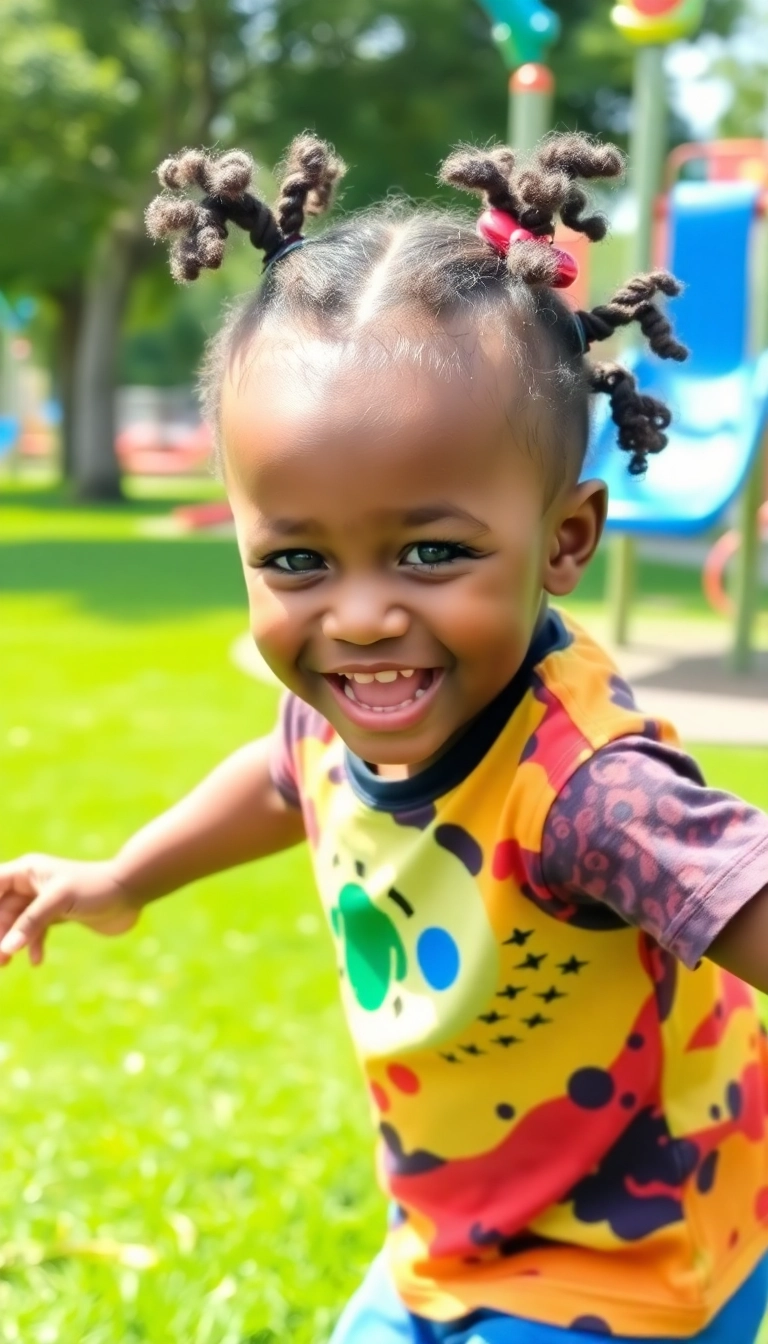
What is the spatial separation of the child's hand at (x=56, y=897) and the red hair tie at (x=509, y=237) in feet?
3.35

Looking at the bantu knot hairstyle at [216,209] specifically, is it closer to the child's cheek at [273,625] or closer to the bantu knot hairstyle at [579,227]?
the bantu knot hairstyle at [579,227]

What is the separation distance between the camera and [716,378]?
7.65m


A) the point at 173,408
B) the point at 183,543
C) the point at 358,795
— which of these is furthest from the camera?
the point at 173,408

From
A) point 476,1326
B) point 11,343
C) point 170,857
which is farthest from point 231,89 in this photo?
point 476,1326

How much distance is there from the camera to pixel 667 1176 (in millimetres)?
1706

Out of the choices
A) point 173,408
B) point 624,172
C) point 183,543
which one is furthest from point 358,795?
point 173,408

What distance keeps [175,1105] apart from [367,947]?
47.7 inches

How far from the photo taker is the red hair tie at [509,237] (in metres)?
1.61

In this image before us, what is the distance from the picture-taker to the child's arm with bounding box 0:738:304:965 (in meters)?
2.10

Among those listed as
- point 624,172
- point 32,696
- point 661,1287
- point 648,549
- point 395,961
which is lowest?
point 648,549

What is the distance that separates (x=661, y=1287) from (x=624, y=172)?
48.2 inches

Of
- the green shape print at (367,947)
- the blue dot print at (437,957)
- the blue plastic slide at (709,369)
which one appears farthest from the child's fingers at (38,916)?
the blue plastic slide at (709,369)

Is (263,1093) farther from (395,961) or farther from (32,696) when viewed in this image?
(32,696)

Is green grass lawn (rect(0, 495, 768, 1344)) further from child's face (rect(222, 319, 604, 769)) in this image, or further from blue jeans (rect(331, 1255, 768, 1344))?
child's face (rect(222, 319, 604, 769))
